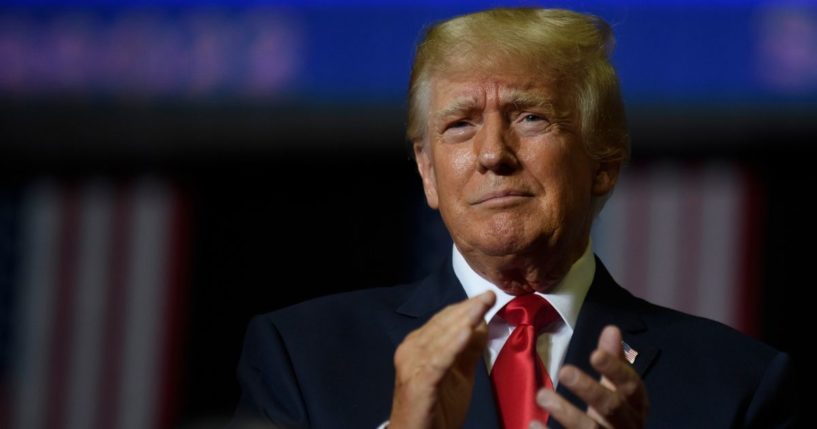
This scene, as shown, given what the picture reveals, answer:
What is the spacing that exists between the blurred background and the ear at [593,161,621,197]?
2.08 m

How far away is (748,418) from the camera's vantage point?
1.95m

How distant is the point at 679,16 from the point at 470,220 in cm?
244

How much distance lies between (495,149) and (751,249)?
8.26 feet

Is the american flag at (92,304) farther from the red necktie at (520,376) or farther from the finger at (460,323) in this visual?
the finger at (460,323)

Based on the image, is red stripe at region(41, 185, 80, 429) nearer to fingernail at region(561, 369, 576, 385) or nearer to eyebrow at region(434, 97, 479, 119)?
eyebrow at region(434, 97, 479, 119)

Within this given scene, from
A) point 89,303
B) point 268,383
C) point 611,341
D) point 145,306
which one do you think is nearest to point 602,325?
point 611,341

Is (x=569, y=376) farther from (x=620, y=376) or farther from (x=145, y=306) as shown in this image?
(x=145, y=306)

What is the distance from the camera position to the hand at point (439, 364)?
1.70 metres

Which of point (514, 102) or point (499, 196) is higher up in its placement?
point (514, 102)

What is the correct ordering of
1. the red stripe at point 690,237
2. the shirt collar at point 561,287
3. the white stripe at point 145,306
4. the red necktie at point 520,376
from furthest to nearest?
the white stripe at point 145,306 < the red stripe at point 690,237 < the shirt collar at point 561,287 < the red necktie at point 520,376

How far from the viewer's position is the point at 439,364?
170 cm

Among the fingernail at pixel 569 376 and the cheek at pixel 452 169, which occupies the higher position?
the cheek at pixel 452 169

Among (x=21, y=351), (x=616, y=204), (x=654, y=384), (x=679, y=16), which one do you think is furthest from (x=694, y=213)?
(x=654, y=384)

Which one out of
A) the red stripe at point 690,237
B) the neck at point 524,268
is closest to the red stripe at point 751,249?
the red stripe at point 690,237
